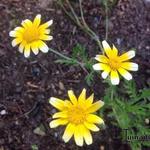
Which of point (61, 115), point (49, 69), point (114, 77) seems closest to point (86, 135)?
point (61, 115)

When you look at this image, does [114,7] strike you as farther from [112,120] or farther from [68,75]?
[112,120]

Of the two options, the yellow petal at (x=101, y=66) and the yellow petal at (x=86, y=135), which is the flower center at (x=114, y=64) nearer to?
the yellow petal at (x=101, y=66)

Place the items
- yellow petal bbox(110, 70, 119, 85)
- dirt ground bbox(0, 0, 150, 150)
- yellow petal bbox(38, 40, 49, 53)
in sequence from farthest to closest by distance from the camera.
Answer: dirt ground bbox(0, 0, 150, 150)
yellow petal bbox(38, 40, 49, 53)
yellow petal bbox(110, 70, 119, 85)

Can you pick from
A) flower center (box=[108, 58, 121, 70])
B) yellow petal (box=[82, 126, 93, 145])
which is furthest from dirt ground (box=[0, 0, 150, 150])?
flower center (box=[108, 58, 121, 70])

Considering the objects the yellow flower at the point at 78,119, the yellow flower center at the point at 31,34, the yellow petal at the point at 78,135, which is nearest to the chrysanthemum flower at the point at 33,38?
the yellow flower center at the point at 31,34

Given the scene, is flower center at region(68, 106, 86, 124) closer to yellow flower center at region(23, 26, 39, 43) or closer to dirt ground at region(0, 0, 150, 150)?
yellow flower center at region(23, 26, 39, 43)

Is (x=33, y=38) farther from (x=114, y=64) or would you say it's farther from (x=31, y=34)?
(x=114, y=64)
